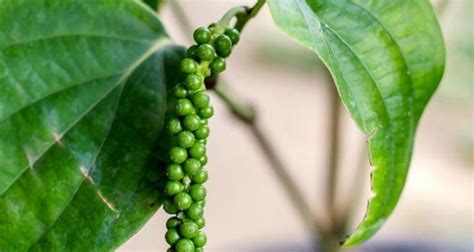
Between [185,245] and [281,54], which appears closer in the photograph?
[185,245]

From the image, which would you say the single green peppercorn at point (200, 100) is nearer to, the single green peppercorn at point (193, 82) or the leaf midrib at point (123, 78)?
the single green peppercorn at point (193, 82)

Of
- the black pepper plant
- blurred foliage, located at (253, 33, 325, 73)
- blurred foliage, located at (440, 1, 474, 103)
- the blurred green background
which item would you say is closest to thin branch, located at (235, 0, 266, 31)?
the black pepper plant

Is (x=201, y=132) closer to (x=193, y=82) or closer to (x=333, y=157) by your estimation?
(x=193, y=82)

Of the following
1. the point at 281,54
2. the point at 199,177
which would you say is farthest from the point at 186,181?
the point at 281,54

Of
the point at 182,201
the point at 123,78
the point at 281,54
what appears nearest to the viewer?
the point at 182,201

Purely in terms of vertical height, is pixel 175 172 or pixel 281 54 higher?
pixel 175 172

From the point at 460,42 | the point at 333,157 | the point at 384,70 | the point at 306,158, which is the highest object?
the point at 384,70

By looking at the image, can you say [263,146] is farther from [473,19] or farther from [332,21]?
[473,19]
